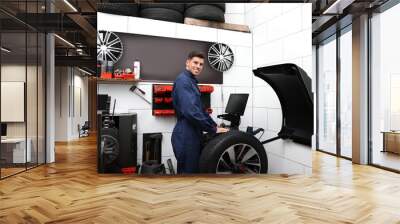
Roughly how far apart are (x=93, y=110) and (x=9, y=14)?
968cm

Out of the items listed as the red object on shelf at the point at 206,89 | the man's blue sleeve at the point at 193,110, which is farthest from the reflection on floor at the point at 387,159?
the red object on shelf at the point at 206,89

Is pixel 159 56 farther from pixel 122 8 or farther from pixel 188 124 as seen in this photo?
pixel 188 124

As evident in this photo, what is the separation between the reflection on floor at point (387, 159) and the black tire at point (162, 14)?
12.8 ft

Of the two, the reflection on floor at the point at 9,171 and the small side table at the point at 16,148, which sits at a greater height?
the small side table at the point at 16,148

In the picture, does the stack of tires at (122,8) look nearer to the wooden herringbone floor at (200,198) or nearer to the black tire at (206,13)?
the black tire at (206,13)

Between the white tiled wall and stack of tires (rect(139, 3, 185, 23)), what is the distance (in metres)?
0.90

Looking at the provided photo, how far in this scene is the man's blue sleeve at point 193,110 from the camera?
393 cm

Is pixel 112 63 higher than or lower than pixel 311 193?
higher

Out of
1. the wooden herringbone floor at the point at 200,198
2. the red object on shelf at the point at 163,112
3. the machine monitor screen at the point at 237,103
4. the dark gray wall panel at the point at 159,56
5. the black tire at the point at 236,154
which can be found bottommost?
the wooden herringbone floor at the point at 200,198

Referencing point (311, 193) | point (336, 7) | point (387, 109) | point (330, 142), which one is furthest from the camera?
point (330, 142)

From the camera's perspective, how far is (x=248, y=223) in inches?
95.8

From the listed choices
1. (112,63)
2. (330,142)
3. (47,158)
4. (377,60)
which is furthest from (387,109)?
(47,158)

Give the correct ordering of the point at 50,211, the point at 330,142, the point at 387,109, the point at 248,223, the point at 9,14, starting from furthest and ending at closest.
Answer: the point at 330,142 → the point at 387,109 → the point at 9,14 → the point at 50,211 → the point at 248,223

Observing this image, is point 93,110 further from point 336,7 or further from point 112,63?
point 336,7
